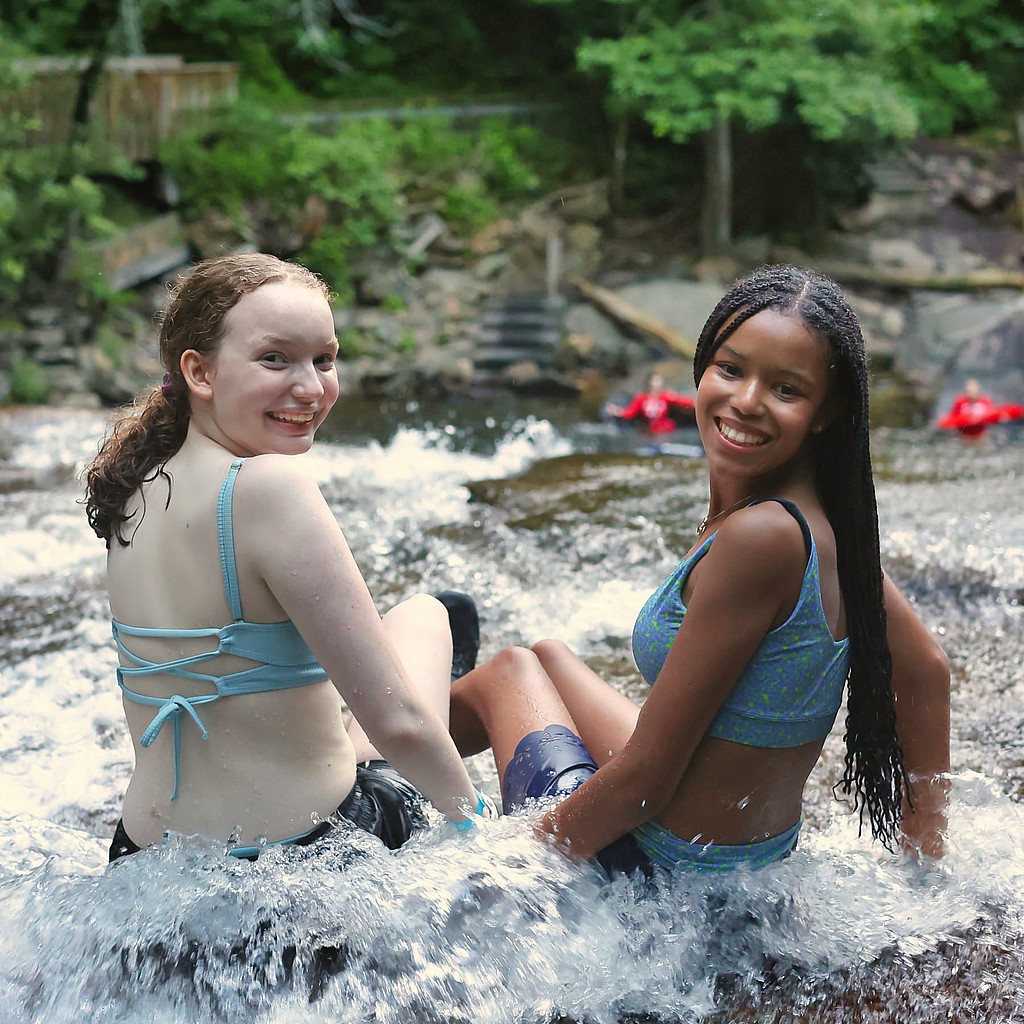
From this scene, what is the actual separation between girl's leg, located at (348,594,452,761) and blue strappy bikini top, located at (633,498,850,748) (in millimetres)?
663

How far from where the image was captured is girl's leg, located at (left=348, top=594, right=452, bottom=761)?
2408 mm

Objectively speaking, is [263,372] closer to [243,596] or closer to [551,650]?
[243,596]

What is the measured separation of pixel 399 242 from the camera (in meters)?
13.3

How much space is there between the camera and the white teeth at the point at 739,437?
6.11ft

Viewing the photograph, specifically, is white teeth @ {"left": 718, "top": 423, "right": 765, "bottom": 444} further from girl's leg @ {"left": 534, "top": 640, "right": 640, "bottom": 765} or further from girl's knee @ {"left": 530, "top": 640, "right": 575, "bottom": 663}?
girl's knee @ {"left": 530, "top": 640, "right": 575, "bottom": 663}

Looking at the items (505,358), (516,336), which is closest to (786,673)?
(505,358)

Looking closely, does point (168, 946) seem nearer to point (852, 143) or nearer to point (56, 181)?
point (56, 181)

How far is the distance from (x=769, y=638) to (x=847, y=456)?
1.12 ft

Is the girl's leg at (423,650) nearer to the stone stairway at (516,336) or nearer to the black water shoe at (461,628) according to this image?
the black water shoe at (461,628)

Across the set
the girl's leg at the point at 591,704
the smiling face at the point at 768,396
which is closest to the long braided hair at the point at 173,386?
the smiling face at the point at 768,396

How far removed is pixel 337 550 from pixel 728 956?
1026 millimetres

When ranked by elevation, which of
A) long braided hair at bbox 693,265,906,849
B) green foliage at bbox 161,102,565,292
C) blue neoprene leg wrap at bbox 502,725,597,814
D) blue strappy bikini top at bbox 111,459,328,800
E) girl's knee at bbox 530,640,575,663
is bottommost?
blue neoprene leg wrap at bbox 502,725,597,814

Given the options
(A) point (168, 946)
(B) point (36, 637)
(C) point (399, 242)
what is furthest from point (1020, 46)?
(A) point (168, 946)

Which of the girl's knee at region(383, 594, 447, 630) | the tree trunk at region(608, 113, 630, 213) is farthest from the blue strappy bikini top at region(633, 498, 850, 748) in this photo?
the tree trunk at region(608, 113, 630, 213)
